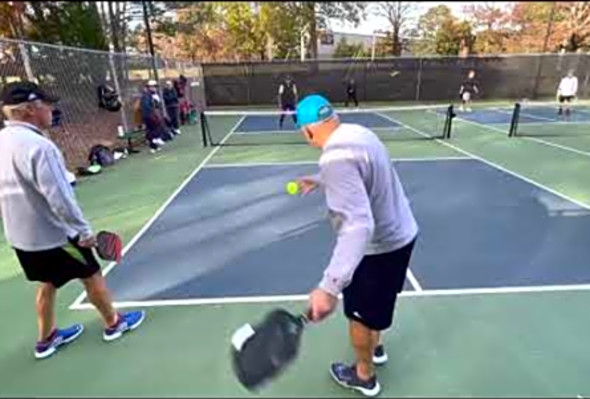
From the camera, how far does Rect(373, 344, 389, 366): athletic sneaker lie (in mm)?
2859

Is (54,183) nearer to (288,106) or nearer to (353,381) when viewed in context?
(353,381)

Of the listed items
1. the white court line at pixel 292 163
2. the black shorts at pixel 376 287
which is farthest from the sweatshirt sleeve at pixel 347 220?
the white court line at pixel 292 163

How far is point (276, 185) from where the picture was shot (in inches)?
292

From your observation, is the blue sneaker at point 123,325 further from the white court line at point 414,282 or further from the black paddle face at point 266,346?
the white court line at point 414,282

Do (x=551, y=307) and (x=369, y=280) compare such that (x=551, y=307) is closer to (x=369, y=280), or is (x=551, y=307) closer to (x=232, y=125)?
(x=369, y=280)

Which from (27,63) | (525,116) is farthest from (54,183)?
(525,116)

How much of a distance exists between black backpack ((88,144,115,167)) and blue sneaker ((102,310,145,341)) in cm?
621

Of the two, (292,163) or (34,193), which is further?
(292,163)

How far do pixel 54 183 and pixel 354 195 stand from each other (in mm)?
1698

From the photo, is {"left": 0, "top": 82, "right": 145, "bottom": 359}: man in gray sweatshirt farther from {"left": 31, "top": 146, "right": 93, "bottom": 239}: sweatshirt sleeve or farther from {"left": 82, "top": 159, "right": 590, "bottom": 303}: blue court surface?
{"left": 82, "top": 159, "right": 590, "bottom": 303}: blue court surface

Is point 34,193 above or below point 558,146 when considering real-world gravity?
above

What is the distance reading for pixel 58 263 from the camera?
281cm

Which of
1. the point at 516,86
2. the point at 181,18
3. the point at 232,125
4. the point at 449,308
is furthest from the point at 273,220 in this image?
the point at 516,86

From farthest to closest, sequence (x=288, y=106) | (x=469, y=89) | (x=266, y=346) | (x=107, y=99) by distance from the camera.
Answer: (x=469, y=89) < (x=288, y=106) < (x=107, y=99) < (x=266, y=346)
